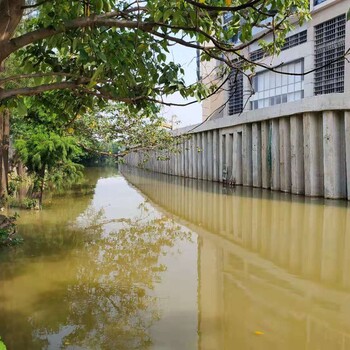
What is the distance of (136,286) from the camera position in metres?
5.57

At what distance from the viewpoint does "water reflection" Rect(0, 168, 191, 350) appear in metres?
4.14

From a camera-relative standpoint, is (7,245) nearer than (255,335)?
No

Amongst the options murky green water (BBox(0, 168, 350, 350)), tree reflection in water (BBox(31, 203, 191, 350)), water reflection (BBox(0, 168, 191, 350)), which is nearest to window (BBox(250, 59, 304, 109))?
murky green water (BBox(0, 168, 350, 350))

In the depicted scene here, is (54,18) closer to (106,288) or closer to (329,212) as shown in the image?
(106,288)

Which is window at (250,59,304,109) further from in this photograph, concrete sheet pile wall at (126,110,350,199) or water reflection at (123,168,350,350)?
water reflection at (123,168,350,350)

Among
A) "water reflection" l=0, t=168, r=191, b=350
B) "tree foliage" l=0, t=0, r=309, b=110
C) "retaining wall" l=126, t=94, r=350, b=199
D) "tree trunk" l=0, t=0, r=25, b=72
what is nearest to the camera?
"tree trunk" l=0, t=0, r=25, b=72

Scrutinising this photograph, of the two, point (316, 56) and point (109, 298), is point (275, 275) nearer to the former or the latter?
point (109, 298)

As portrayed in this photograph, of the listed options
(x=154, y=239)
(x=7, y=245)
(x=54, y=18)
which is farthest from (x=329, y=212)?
(x=54, y=18)

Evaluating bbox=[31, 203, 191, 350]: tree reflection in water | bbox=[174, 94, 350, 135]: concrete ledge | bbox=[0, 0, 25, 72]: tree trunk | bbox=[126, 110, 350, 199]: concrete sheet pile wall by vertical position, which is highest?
bbox=[174, 94, 350, 135]: concrete ledge

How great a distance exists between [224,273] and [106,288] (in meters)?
1.57

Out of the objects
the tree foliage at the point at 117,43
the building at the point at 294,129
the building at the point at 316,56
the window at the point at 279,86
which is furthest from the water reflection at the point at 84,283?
the window at the point at 279,86

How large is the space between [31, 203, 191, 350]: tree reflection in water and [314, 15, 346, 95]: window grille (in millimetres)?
12582

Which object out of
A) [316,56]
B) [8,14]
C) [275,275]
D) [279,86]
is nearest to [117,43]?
[8,14]

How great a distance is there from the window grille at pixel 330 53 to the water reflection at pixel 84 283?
11.5m
